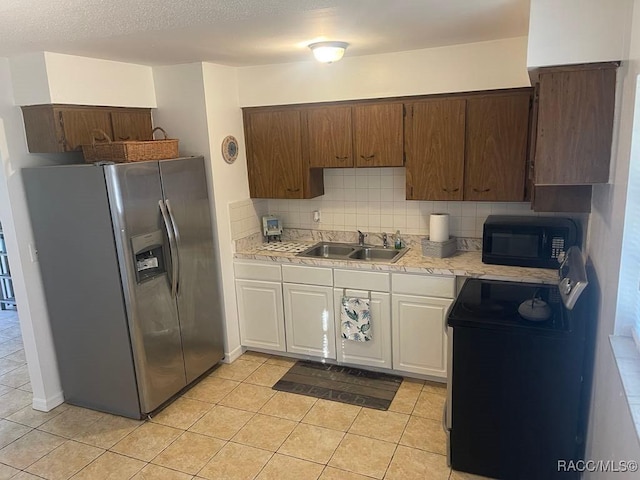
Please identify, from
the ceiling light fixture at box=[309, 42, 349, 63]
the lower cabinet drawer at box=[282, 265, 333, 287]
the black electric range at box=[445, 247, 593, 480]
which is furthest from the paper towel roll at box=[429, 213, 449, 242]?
the ceiling light fixture at box=[309, 42, 349, 63]

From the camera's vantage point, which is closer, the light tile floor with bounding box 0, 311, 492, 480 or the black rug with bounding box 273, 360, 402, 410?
the light tile floor with bounding box 0, 311, 492, 480

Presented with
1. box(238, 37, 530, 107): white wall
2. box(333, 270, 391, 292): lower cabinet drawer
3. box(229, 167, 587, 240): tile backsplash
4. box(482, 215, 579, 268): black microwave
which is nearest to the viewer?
box(482, 215, 579, 268): black microwave

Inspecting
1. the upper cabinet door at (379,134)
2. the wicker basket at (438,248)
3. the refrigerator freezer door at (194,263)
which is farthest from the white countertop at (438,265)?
the upper cabinet door at (379,134)

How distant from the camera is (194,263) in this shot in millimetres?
3383

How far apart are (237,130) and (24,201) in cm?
158

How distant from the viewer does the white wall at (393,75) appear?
3035 mm

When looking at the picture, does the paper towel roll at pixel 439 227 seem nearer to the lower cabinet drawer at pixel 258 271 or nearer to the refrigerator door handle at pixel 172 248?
the lower cabinet drawer at pixel 258 271

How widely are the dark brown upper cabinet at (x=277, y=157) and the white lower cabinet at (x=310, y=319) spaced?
786 millimetres

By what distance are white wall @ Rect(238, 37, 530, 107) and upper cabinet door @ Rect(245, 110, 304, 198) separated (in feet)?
0.43

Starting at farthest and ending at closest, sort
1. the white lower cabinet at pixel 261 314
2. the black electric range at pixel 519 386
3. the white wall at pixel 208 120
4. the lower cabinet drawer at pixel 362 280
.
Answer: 1. the white lower cabinet at pixel 261 314
2. the white wall at pixel 208 120
3. the lower cabinet drawer at pixel 362 280
4. the black electric range at pixel 519 386

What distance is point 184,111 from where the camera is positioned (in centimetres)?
350

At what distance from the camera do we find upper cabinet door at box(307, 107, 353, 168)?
3.52 m

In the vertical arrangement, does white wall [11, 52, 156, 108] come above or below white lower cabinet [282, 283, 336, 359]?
above

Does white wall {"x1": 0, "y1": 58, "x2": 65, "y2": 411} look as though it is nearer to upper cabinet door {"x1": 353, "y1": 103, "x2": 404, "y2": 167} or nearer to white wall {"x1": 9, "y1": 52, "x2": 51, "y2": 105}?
white wall {"x1": 9, "y1": 52, "x2": 51, "y2": 105}
